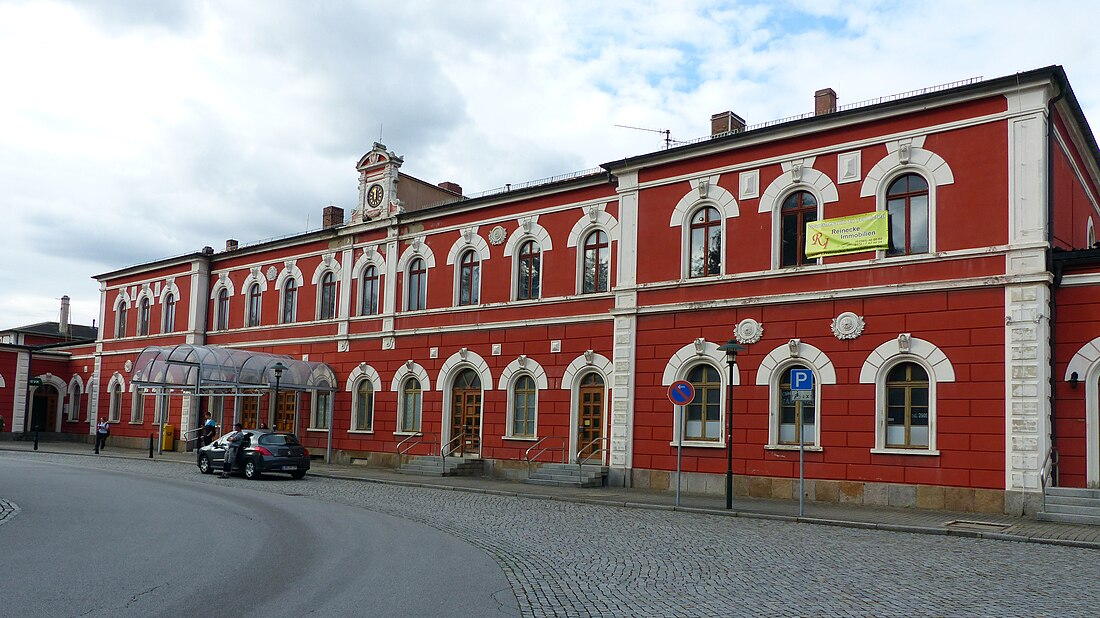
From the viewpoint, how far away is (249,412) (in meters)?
37.3

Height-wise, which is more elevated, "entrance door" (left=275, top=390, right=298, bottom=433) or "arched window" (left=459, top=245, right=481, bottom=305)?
"arched window" (left=459, top=245, right=481, bottom=305)

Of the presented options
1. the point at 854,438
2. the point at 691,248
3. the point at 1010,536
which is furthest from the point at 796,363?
the point at 1010,536

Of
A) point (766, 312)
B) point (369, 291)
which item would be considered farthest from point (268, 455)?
point (766, 312)

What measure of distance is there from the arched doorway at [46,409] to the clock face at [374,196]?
27.3m

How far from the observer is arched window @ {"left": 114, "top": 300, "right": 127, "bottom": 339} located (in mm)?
46312

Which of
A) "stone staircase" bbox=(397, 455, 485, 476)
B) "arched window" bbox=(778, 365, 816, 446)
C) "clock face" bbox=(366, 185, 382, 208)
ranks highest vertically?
"clock face" bbox=(366, 185, 382, 208)

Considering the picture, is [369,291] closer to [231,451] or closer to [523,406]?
[523,406]

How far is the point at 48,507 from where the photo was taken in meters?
16.8

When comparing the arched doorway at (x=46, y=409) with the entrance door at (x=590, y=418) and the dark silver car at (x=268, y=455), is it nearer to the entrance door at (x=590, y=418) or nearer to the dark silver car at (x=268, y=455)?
the dark silver car at (x=268, y=455)

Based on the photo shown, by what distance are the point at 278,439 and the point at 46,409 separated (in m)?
31.1

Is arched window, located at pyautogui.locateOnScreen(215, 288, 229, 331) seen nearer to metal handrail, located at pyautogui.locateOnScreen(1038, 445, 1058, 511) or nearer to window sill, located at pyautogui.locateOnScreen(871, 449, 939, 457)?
window sill, located at pyautogui.locateOnScreen(871, 449, 939, 457)

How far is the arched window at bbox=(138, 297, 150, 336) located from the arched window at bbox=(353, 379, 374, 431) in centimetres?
1719

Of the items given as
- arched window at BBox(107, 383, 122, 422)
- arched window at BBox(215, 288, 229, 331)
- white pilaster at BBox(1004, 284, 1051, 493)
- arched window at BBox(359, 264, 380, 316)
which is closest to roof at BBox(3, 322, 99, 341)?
arched window at BBox(107, 383, 122, 422)

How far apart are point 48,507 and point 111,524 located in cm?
326
